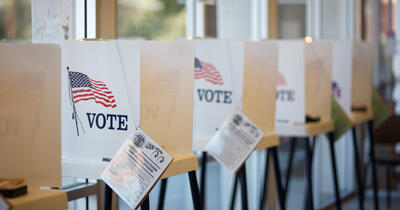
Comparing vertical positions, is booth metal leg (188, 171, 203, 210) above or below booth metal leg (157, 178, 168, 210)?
above

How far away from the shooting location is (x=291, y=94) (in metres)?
2.85

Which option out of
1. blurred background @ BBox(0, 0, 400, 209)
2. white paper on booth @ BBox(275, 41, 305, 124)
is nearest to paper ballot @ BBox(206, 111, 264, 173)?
blurred background @ BBox(0, 0, 400, 209)

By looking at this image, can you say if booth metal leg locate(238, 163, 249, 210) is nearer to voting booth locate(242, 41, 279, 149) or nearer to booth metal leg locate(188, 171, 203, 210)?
voting booth locate(242, 41, 279, 149)

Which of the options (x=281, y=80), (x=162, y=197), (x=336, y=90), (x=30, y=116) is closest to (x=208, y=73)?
(x=162, y=197)

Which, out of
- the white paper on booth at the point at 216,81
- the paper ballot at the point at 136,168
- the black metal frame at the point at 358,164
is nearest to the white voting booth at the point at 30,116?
the paper ballot at the point at 136,168

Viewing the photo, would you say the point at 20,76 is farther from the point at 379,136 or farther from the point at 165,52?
the point at 379,136

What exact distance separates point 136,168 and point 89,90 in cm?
31

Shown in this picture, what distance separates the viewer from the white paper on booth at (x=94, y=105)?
174 cm

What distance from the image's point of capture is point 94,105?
1760 mm

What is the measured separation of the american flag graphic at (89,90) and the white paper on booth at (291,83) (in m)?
1.29

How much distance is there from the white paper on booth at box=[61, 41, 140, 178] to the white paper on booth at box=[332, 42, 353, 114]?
1775 mm

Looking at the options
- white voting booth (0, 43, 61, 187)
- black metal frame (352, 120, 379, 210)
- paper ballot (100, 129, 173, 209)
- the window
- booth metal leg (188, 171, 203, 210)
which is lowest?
black metal frame (352, 120, 379, 210)

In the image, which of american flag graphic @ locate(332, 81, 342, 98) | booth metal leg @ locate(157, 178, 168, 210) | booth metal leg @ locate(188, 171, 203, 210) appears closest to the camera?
booth metal leg @ locate(188, 171, 203, 210)

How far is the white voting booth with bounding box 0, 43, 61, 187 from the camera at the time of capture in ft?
5.04
